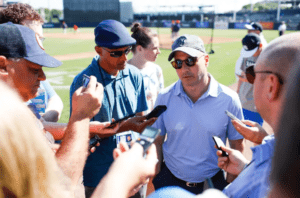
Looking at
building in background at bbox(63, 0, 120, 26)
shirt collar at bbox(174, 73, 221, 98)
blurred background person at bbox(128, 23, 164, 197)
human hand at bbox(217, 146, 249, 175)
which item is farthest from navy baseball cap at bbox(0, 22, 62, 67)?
building in background at bbox(63, 0, 120, 26)

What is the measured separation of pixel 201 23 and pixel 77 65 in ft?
152

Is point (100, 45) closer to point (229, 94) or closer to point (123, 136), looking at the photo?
point (123, 136)

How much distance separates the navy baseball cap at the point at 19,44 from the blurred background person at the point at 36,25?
76 centimetres

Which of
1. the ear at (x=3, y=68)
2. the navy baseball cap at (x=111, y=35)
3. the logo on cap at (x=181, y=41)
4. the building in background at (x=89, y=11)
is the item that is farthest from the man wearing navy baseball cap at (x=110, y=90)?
the building in background at (x=89, y=11)

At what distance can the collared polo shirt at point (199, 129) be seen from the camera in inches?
108

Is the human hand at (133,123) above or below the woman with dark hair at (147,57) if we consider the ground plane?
below

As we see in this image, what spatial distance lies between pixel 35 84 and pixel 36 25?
144 cm

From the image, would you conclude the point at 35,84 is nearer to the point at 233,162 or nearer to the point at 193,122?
the point at 193,122

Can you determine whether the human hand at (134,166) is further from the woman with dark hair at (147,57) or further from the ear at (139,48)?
the ear at (139,48)

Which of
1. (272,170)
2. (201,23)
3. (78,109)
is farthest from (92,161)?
(201,23)

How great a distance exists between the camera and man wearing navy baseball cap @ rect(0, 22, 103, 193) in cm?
169

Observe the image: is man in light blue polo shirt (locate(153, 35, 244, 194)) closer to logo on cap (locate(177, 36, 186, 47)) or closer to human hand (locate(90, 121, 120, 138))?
logo on cap (locate(177, 36, 186, 47))

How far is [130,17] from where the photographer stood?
7138 centimetres

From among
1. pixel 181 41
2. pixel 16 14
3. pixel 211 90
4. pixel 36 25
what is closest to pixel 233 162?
pixel 211 90
